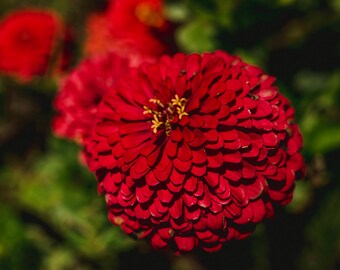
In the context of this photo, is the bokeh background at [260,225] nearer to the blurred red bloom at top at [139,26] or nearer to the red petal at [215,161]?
the blurred red bloom at top at [139,26]

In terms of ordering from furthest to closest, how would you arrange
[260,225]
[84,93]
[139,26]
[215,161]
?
[260,225], [139,26], [84,93], [215,161]

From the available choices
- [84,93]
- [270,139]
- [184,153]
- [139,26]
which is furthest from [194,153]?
[139,26]

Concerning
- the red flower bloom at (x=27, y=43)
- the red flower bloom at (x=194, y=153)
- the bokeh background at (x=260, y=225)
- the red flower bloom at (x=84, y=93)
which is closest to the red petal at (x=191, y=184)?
the red flower bloom at (x=194, y=153)

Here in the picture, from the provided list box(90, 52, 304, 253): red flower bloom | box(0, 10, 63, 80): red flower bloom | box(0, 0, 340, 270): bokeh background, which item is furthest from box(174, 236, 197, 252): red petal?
box(0, 10, 63, 80): red flower bloom

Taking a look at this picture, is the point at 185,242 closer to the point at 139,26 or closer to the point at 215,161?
the point at 215,161

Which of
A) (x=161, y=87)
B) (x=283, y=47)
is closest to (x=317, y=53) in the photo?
(x=283, y=47)

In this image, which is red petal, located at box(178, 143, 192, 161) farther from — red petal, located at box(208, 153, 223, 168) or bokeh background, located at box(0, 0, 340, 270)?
bokeh background, located at box(0, 0, 340, 270)
